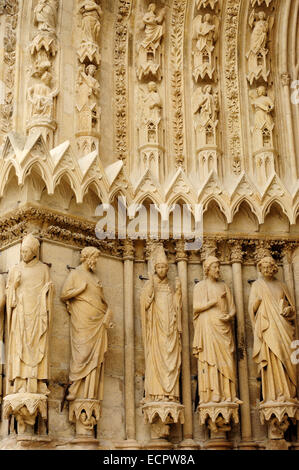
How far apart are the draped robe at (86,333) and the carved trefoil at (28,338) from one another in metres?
0.32

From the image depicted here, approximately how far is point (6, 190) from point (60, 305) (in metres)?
1.32

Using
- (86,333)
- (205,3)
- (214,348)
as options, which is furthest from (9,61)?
(214,348)

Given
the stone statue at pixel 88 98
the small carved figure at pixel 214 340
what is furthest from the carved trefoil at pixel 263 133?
the stone statue at pixel 88 98

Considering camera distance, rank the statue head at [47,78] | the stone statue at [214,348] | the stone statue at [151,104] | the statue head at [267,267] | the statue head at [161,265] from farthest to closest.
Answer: the stone statue at [151,104] < the statue head at [47,78] < the statue head at [267,267] < the statue head at [161,265] < the stone statue at [214,348]

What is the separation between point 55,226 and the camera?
7.89 meters

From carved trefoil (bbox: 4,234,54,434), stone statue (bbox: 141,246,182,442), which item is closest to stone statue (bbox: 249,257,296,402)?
stone statue (bbox: 141,246,182,442)

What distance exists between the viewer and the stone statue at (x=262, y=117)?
886 cm

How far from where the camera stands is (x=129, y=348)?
7918 millimetres

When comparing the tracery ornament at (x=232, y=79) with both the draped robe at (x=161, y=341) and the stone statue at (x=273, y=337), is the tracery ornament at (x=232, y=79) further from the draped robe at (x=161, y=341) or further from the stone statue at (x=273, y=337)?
the draped robe at (x=161, y=341)

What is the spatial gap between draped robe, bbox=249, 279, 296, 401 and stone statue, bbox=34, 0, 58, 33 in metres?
3.65

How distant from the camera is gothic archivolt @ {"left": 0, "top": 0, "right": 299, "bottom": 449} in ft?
24.7

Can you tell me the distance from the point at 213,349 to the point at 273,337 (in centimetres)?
61

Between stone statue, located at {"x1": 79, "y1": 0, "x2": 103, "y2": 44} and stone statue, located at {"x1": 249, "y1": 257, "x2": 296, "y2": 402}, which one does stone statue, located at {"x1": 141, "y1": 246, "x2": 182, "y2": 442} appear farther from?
stone statue, located at {"x1": 79, "y1": 0, "x2": 103, "y2": 44}

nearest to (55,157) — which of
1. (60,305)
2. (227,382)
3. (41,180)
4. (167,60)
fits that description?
(41,180)
